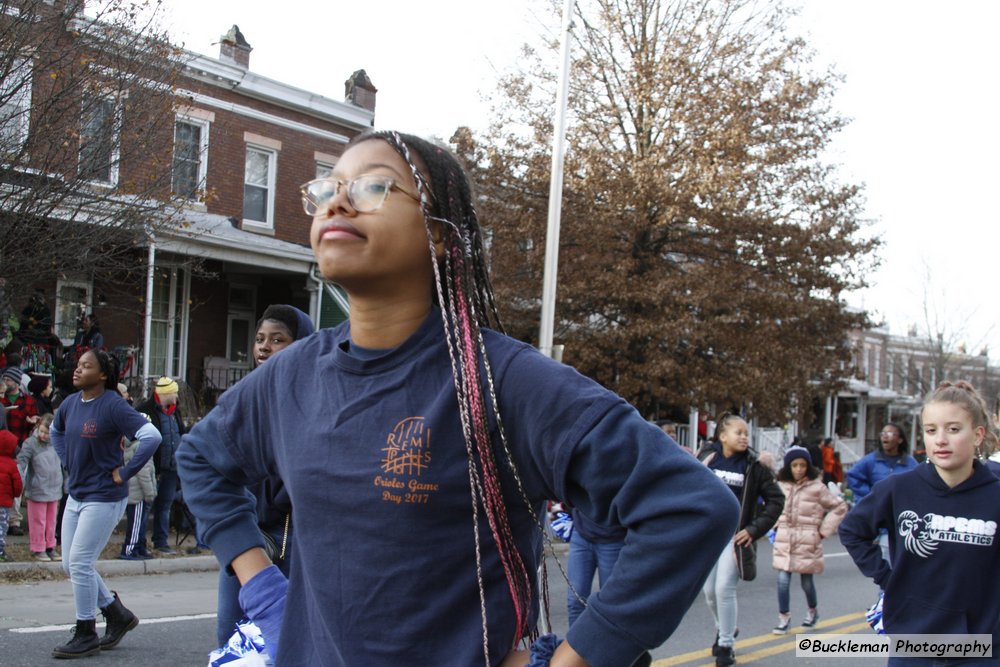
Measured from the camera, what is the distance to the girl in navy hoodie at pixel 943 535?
438 cm

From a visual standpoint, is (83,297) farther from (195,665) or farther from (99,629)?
(195,665)

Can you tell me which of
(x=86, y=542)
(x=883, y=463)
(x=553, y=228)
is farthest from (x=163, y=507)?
(x=883, y=463)

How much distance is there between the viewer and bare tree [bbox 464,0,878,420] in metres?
18.1

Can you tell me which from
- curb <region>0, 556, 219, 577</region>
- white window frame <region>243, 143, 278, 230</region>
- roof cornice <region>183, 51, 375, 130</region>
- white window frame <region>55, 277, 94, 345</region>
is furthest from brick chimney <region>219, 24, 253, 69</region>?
curb <region>0, 556, 219, 577</region>

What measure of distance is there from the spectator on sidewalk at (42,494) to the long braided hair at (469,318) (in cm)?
967

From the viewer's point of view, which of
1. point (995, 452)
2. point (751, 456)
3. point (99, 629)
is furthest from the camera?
point (751, 456)

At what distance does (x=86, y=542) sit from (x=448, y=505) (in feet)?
17.4

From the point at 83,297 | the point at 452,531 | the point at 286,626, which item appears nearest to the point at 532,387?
the point at 452,531

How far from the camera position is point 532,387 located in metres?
1.90

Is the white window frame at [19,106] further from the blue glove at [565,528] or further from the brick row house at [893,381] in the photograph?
the brick row house at [893,381]

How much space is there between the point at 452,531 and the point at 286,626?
1.66 ft

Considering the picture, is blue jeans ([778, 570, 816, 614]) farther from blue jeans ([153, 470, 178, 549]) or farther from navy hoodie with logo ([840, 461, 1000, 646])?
blue jeans ([153, 470, 178, 549])

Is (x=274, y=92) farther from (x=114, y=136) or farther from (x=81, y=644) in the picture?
(x=81, y=644)

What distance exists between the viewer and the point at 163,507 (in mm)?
11820
